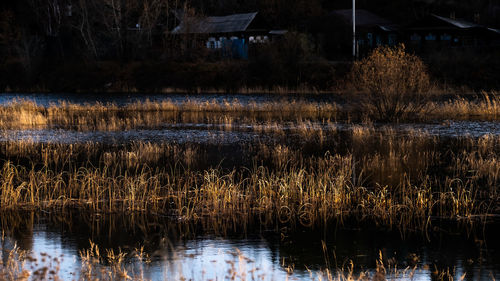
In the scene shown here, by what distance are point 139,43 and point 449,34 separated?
34196mm

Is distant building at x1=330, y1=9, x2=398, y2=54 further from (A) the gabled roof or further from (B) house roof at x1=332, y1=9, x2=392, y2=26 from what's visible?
(A) the gabled roof

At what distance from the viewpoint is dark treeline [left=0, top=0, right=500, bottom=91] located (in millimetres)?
64312

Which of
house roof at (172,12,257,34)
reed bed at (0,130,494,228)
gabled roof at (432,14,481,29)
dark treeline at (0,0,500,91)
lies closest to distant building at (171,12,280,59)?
house roof at (172,12,257,34)

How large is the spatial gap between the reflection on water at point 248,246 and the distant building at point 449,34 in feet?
188

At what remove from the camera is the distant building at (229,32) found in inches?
2928

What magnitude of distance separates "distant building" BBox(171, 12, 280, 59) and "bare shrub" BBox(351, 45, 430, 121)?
4103 centimetres

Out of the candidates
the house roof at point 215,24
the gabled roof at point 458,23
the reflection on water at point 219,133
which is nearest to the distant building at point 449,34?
the gabled roof at point 458,23

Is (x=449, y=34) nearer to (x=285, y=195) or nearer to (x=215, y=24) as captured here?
(x=215, y=24)

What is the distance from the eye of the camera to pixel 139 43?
246 ft

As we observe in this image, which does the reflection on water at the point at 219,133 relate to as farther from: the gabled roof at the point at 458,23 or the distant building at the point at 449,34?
the gabled roof at the point at 458,23

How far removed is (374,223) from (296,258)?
270 cm

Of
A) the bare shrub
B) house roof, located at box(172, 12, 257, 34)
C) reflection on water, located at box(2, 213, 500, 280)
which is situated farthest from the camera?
house roof, located at box(172, 12, 257, 34)

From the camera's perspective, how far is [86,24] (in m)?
76.6

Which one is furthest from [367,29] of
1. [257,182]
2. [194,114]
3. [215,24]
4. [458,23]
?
[257,182]
